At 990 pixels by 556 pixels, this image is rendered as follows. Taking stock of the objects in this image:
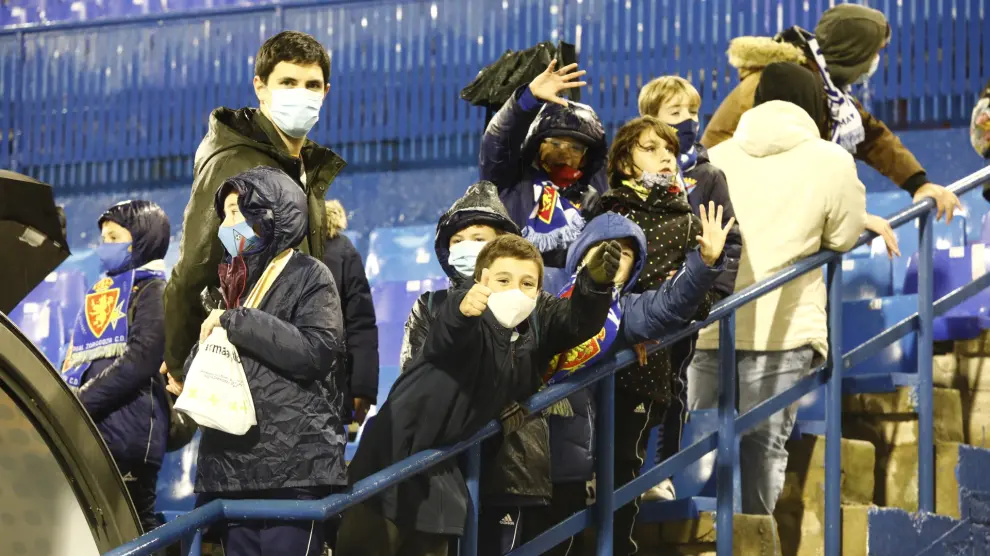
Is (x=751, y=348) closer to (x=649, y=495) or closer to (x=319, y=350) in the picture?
(x=649, y=495)

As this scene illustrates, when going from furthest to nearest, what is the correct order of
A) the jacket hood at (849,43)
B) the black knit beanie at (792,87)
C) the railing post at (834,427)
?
the jacket hood at (849,43), the black knit beanie at (792,87), the railing post at (834,427)

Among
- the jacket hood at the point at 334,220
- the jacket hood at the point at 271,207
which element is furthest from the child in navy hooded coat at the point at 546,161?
the jacket hood at the point at 271,207

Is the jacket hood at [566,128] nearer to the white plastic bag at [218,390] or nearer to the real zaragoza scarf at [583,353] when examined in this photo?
the real zaragoza scarf at [583,353]

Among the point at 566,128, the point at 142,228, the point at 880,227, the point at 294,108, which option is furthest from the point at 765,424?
the point at 142,228

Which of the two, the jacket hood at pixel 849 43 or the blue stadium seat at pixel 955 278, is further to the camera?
the jacket hood at pixel 849 43

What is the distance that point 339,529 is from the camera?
4.15m

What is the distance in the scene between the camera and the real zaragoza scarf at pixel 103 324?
221 inches

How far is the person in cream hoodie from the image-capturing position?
5219 millimetres

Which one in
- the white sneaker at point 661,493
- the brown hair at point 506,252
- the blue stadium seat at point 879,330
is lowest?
the white sneaker at point 661,493

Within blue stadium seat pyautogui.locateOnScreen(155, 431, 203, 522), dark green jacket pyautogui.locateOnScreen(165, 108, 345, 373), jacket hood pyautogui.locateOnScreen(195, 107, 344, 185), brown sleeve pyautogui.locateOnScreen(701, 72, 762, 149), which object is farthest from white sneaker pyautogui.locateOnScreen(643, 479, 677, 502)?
blue stadium seat pyautogui.locateOnScreen(155, 431, 203, 522)

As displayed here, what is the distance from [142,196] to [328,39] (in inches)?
63.4

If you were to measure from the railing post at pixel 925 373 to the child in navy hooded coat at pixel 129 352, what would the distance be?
275 cm

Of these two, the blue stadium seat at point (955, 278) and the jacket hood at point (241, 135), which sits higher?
the jacket hood at point (241, 135)

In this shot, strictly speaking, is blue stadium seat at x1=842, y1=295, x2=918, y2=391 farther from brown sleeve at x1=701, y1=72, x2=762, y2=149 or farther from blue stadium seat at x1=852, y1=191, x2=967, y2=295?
brown sleeve at x1=701, y1=72, x2=762, y2=149
